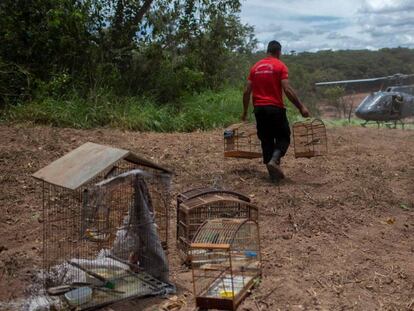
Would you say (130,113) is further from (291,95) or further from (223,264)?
(223,264)

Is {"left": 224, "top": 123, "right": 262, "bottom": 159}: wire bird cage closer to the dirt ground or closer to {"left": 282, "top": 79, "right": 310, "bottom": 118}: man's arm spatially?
the dirt ground

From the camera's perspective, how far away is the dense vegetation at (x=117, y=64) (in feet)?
36.9

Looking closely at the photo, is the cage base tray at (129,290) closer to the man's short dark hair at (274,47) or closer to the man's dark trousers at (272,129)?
the man's dark trousers at (272,129)

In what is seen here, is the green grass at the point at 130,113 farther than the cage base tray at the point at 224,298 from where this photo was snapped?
Yes

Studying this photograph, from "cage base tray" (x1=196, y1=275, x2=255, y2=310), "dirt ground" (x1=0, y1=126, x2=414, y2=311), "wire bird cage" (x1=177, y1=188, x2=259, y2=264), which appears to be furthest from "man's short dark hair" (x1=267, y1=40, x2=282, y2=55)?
"cage base tray" (x1=196, y1=275, x2=255, y2=310)

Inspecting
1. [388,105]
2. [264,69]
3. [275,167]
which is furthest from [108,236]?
[388,105]

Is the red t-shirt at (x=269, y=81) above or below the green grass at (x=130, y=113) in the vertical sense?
above

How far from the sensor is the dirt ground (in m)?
4.50

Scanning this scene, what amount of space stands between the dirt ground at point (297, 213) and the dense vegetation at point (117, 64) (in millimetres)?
986

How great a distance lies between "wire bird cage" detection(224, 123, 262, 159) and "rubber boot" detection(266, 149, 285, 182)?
1.67 ft

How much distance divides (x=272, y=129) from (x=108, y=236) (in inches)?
137

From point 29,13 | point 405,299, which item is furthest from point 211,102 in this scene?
point 405,299

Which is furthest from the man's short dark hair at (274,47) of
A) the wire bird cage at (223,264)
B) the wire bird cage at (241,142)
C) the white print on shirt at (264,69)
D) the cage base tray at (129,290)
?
the cage base tray at (129,290)

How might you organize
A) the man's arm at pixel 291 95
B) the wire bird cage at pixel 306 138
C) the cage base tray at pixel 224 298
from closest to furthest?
the cage base tray at pixel 224 298, the man's arm at pixel 291 95, the wire bird cage at pixel 306 138
